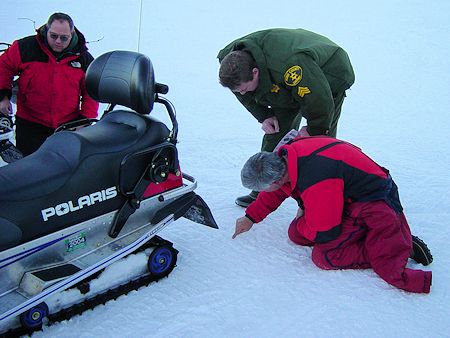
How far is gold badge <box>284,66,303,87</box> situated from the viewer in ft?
10.3

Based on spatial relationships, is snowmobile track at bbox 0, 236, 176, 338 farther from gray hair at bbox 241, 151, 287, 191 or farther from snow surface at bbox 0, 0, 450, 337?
gray hair at bbox 241, 151, 287, 191

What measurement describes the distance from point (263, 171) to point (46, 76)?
1901 mm

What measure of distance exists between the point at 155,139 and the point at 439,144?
3.87 metres

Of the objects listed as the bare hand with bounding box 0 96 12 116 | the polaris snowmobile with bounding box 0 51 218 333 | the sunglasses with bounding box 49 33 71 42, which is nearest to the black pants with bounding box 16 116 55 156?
the bare hand with bounding box 0 96 12 116

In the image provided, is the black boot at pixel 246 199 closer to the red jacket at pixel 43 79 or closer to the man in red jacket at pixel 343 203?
the man in red jacket at pixel 343 203

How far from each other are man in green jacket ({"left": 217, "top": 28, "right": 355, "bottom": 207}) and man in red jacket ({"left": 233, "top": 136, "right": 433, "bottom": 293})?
44 centimetres

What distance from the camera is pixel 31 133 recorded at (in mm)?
3840

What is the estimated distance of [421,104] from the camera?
6809mm

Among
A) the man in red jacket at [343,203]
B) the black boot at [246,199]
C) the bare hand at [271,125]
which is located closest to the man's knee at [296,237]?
the man in red jacket at [343,203]

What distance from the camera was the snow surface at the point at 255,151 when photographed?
99.3 inches

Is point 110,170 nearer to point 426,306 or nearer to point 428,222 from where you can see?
point 426,306

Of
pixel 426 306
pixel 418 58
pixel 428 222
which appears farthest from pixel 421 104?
pixel 426 306

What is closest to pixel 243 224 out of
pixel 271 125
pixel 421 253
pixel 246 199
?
pixel 246 199

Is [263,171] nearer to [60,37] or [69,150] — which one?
[69,150]
